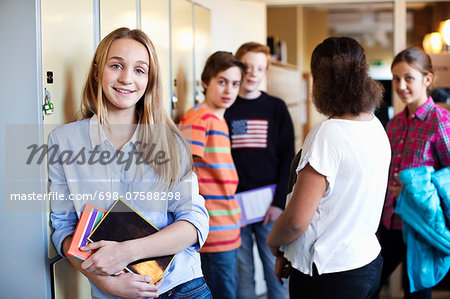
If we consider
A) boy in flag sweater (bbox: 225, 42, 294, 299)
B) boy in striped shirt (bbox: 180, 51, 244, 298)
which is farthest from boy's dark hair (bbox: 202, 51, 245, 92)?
boy in flag sweater (bbox: 225, 42, 294, 299)

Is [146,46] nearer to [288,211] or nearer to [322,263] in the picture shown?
[288,211]

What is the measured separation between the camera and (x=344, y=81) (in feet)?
5.19

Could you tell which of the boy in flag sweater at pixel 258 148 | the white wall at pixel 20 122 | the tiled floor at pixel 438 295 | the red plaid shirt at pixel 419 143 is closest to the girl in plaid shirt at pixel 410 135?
the red plaid shirt at pixel 419 143

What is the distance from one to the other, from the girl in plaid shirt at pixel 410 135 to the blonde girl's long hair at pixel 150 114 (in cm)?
132

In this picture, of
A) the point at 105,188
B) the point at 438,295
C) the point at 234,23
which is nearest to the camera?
the point at 105,188

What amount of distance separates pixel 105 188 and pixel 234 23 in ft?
7.10

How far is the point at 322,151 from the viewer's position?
1.52 meters

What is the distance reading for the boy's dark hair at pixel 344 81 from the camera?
5.17 ft

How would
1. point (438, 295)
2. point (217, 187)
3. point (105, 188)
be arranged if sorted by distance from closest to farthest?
point (105, 188)
point (217, 187)
point (438, 295)

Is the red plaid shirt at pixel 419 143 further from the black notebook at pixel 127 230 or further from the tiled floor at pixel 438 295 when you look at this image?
the black notebook at pixel 127 230

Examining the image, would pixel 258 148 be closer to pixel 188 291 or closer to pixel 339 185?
pixel 339 185

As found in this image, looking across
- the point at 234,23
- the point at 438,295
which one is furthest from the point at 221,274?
the point at 438,295

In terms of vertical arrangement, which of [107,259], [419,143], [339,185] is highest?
[419,143]

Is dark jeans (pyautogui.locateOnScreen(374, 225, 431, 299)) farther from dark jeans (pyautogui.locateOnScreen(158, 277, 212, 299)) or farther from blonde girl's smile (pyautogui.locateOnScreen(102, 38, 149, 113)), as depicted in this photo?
blonde girl's smile (pyautogui.locateOnScreen(102, 38, 149, 113))
